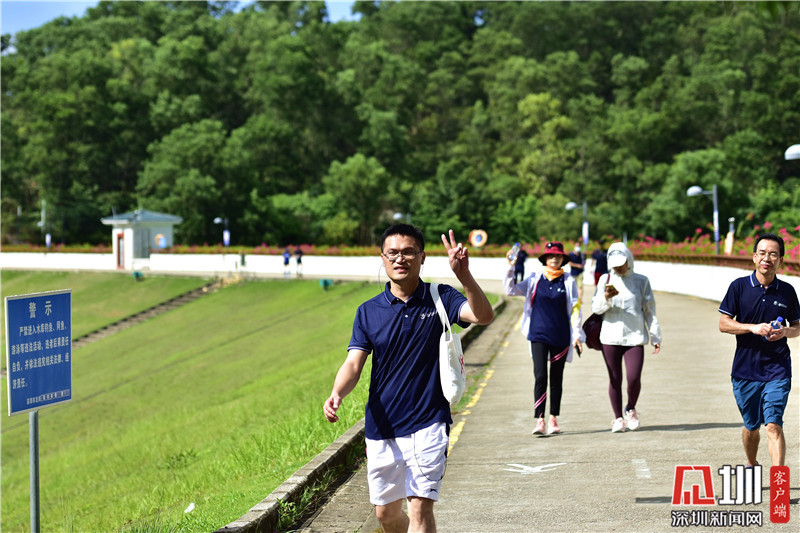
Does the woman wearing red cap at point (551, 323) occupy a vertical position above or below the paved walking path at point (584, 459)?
above

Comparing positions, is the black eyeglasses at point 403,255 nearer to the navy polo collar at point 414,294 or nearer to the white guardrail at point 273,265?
the navy polo collar at point 414,294

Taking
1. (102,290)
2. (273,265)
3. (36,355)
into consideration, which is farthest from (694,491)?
(273,265)

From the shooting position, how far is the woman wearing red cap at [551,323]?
10.1 meters

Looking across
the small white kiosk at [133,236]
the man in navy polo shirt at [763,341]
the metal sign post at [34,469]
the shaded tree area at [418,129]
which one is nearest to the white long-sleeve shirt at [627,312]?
the man in navy polo shirt at [763,341]

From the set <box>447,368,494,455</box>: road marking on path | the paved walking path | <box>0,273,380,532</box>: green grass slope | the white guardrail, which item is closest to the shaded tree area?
the white guardrail

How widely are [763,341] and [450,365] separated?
3.19 meters

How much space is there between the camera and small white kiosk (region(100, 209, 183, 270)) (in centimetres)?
6669

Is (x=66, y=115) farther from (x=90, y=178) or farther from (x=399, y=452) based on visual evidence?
(x=399, y=452)

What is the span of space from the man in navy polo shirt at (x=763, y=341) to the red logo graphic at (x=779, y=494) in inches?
5.6

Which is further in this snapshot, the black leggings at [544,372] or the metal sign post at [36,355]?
the black leggings at [544,372]

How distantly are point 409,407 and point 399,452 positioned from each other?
243 millimetres

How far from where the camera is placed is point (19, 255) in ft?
236

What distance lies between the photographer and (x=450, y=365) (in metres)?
5.15

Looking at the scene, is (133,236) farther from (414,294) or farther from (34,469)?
(414,294)
